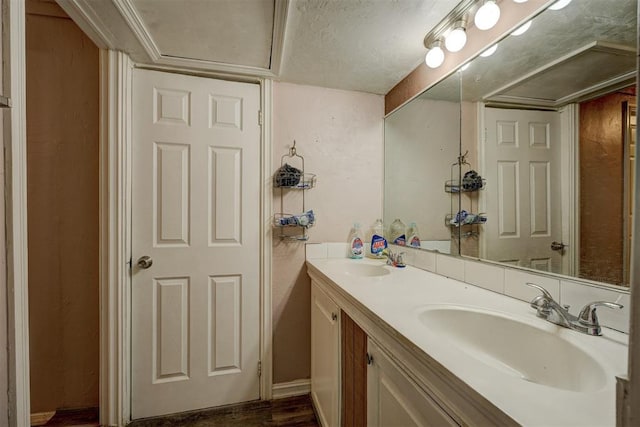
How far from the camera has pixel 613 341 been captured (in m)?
0.66

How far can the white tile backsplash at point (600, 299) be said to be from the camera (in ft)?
2.27

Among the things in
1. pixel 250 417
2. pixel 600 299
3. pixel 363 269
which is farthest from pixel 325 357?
pixel 600 299

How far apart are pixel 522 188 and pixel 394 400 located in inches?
33.8

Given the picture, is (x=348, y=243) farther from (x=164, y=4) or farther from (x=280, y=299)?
(x=164, y=4)

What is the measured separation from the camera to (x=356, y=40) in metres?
1.32

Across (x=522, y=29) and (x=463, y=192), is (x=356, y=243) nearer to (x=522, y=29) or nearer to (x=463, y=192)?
(x=463, y=192)

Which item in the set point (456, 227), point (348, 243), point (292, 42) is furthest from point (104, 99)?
point (456, 227)

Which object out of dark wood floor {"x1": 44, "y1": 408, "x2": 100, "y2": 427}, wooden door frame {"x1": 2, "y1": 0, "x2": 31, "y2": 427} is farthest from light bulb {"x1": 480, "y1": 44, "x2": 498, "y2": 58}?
dark wood floor {"x1": 44, "y1": 408, "x2": 100, "y2": 427}

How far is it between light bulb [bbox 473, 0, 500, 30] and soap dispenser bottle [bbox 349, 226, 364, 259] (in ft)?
3.96

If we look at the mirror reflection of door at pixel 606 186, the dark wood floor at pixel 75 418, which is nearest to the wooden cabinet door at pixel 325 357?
the mirror reflection of door at pixel 606 186

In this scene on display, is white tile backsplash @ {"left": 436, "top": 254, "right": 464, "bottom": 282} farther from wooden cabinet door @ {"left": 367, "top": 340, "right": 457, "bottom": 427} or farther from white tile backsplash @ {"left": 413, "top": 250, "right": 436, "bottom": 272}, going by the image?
wooden cabinet door @ {"left": 367, "top": 340, "right": 457, "bottom": 427}

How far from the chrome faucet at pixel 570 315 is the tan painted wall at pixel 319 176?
1.15 metres

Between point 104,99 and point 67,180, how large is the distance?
52cm

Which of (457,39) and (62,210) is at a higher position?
(457,39)
